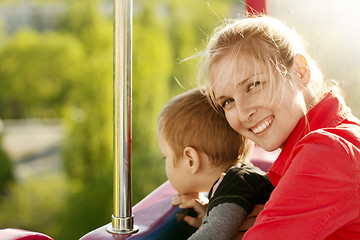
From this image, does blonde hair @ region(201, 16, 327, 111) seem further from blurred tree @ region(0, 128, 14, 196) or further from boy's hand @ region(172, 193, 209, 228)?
blurred tree @ region(0, 128, 14, 196)

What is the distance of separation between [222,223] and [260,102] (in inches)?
7.6

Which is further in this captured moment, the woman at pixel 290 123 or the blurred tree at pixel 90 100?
the blurred tree at pixel 90 100

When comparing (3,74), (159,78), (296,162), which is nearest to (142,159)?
(159,78)

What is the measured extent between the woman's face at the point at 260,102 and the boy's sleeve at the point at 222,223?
125 mm

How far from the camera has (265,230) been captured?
676 mm

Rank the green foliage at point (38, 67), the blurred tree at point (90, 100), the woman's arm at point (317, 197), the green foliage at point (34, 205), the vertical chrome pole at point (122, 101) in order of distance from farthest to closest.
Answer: the green foliage at point (38, 67)
the green foliage at point (34, 205)
the blurred tree at point (90, 100)
the vertical chrome pole at point (122, 101)
the woman's arm at point (317, 197)

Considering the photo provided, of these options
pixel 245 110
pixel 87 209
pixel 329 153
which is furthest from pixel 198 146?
pixel 87 209

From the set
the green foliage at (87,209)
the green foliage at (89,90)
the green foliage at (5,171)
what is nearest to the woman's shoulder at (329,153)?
the green foliage at (89,90)

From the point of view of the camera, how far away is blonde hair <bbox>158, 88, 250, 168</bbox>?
3.14 feet

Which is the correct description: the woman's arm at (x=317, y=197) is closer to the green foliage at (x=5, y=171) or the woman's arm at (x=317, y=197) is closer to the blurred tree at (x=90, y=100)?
the blurred tree at (x=90, y=100)

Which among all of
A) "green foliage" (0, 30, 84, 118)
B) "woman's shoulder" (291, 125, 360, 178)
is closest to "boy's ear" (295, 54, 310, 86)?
"woman's shoulder" (291, 125, 360, 178)

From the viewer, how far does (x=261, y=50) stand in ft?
2.75

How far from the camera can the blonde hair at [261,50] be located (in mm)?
829

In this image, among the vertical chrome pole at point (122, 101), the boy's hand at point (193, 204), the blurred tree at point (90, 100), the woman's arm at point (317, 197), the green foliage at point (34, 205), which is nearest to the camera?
the woman's arm at point (317, 197)
